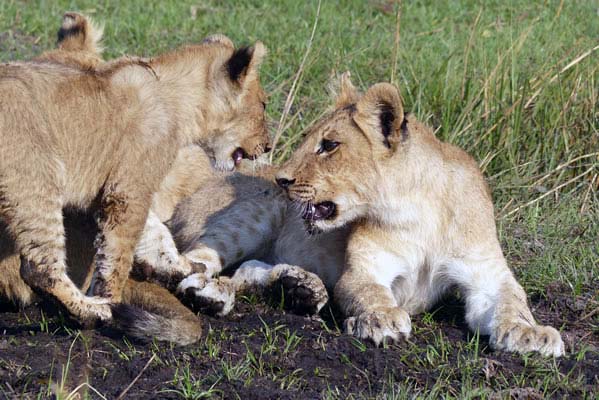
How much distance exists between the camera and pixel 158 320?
4.04 m

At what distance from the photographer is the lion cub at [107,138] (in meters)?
4.15

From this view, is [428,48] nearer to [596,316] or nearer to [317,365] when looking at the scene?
[596,316]

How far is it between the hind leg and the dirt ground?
154 millimetres

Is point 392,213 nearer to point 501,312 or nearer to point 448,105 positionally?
point 501,312

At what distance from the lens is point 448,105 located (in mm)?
6590

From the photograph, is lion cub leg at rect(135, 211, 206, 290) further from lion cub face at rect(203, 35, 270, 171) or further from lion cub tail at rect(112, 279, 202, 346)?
lion cub face at rect(203, 35, 270, 171)

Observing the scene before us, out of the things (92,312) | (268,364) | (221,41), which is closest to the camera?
(268,364)

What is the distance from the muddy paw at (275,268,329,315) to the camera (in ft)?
15.3

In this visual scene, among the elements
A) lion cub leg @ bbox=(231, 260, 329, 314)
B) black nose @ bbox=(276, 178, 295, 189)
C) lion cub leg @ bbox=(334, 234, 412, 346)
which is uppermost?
black nose @ bbox=(276, 178, 295, 189)

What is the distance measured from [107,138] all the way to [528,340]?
2.02 metres

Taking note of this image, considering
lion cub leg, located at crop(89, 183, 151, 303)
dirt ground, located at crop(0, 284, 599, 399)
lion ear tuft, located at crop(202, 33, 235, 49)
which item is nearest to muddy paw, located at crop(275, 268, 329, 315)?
dirt ground, located at crop(0, 284, 599, 399)

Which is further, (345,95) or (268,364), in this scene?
(345,95)

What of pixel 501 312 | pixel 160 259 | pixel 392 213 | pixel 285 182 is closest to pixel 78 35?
pixel 160 259

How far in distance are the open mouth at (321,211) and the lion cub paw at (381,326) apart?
61 centimetres
